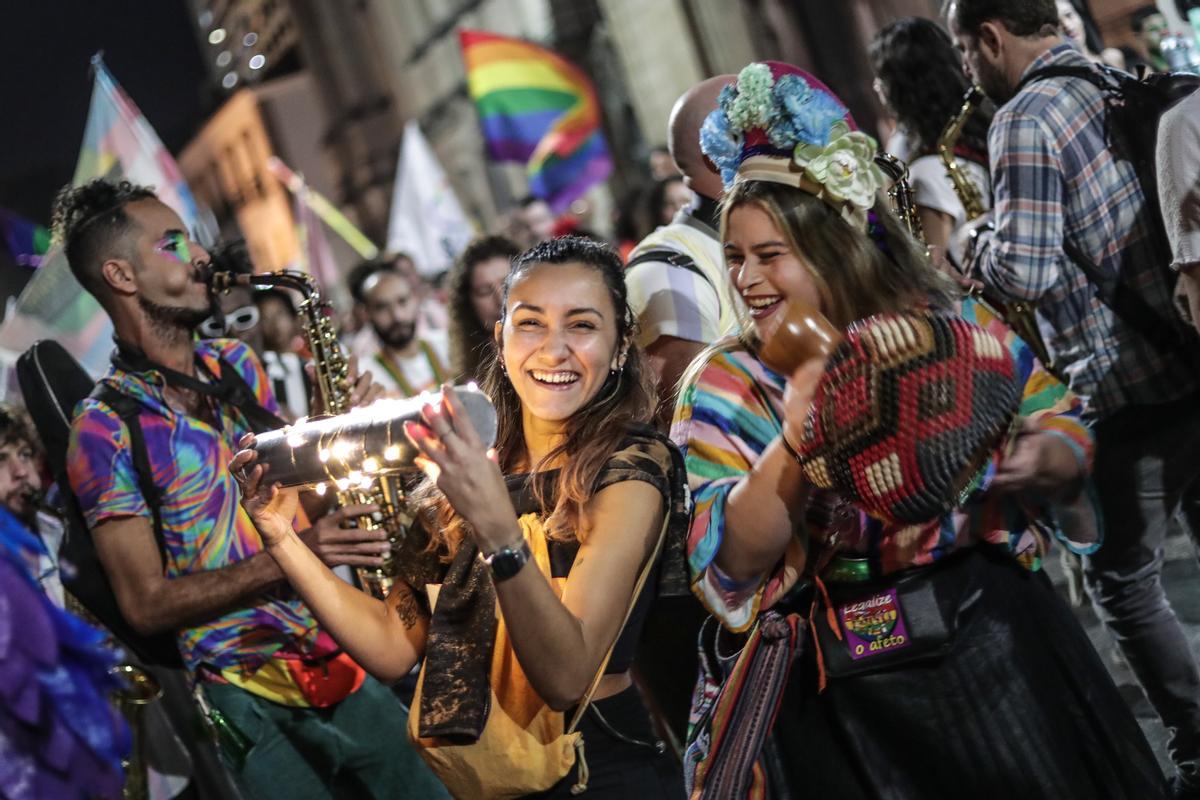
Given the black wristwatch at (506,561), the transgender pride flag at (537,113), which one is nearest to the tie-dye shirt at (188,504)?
the black wristwatch at (506,561)

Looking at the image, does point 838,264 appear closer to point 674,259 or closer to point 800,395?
point 800,395

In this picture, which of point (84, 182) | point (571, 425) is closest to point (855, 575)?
point (571, 425)

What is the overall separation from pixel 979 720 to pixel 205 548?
2452 mm

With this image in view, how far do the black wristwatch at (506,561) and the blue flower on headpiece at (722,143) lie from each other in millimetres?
951

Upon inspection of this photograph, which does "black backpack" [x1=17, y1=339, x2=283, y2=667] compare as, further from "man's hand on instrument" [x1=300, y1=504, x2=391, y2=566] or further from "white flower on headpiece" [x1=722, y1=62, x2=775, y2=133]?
"white flower on headpiece" [x1=722, y1=62, x2=775, y2=133]

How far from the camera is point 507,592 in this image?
230cm

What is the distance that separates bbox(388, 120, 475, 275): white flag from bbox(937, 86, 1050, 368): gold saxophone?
26.1ft

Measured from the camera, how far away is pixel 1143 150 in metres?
3.88

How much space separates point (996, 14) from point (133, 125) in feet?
14.7

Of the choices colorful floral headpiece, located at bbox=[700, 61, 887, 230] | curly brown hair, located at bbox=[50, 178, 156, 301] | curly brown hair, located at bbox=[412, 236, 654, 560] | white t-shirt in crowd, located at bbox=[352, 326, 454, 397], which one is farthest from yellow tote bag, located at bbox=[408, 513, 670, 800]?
white t-shirt in crowd, located at bbox=[352, 326, 454, 397]

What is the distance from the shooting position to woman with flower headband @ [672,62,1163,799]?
93.2 inches

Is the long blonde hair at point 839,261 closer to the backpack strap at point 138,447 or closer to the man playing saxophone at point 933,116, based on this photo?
the backpack strap at point 138,447

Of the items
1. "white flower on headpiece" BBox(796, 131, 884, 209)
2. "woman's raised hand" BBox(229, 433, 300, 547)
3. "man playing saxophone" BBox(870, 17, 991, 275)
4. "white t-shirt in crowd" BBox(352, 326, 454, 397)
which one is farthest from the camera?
"white t-shirt in crowd" BBox(352, 326, 454, 397)

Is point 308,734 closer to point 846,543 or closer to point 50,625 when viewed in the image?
point 50,625
